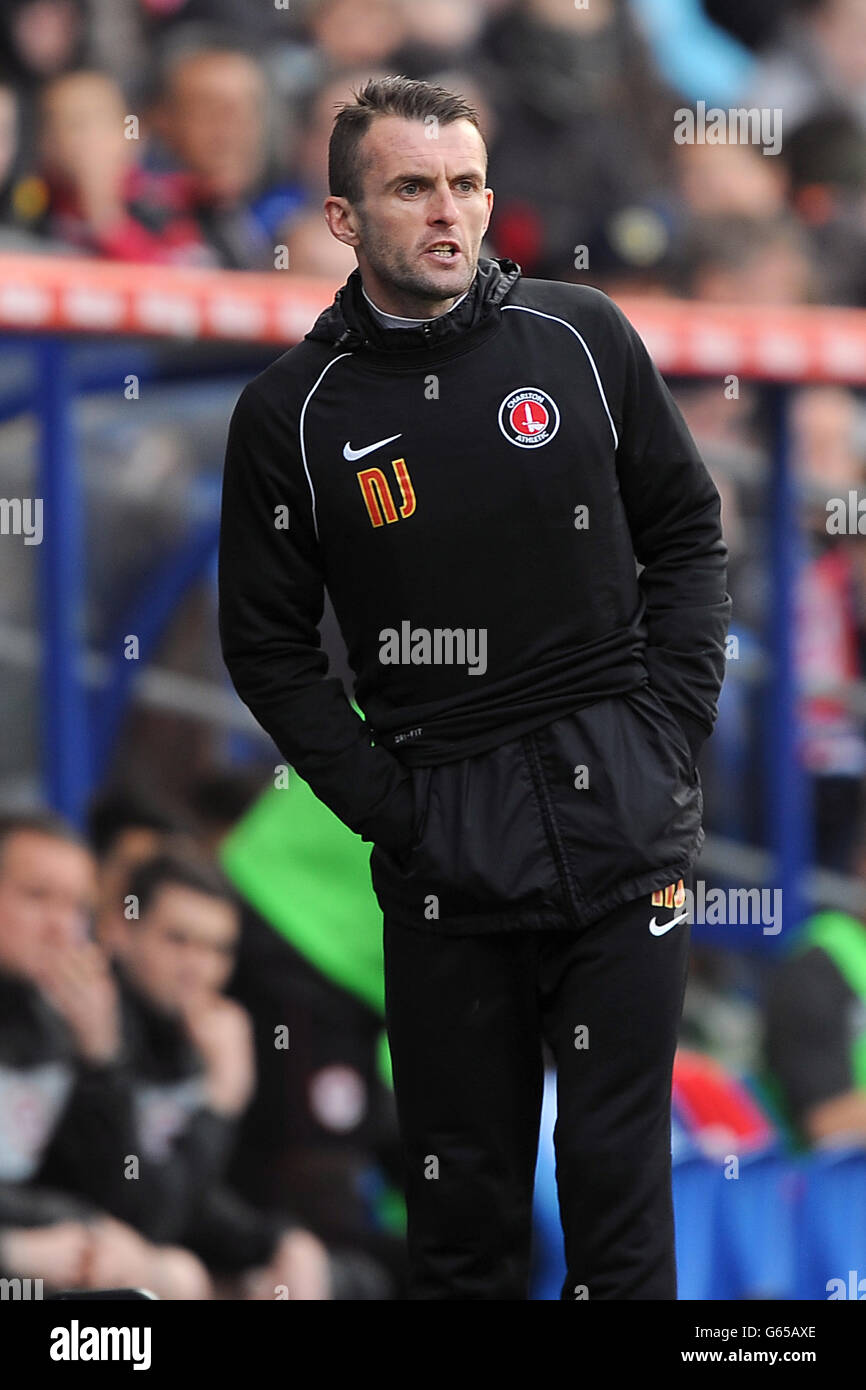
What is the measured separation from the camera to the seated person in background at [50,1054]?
365cm

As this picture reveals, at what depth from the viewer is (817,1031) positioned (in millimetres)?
4246

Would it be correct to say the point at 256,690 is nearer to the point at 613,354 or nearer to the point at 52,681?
the point at 613,354

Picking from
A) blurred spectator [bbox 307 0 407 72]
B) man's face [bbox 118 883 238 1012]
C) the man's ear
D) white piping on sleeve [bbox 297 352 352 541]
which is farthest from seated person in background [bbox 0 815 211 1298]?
blurred spectator [bbox 307 0 407 72]

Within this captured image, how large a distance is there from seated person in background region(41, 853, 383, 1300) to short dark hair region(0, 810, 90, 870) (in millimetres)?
173

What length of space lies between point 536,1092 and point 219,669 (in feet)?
6.52

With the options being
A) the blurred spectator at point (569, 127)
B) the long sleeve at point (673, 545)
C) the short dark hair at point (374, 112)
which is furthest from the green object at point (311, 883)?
the short dark hair at point (374, 112)

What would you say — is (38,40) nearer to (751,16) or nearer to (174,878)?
(174,878)

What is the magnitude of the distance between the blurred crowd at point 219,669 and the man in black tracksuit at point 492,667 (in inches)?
68.8

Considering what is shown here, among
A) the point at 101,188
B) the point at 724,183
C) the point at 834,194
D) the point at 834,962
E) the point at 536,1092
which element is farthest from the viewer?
the point at 834,194

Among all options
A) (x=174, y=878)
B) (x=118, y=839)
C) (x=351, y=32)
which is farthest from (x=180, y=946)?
(x=351, y=32)

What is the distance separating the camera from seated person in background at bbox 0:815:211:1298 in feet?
12.0

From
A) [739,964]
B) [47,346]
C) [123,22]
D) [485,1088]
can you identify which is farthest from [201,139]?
[485,1088]

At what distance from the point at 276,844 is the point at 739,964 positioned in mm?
1019

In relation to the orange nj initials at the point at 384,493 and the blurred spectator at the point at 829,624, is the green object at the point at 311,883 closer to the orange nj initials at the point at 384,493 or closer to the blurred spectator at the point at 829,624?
the blurred spectator at the point at 829,624
